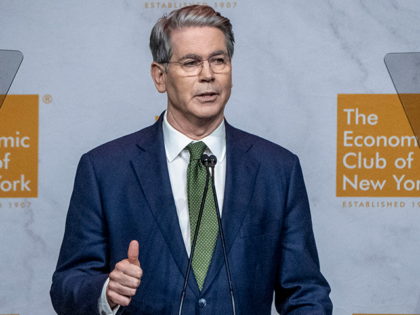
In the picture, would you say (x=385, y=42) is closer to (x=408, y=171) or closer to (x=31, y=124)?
(x=408, y=171)

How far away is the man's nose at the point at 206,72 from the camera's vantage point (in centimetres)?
192

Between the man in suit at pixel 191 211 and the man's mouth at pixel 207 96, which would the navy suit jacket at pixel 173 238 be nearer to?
the man in suit at pixel 191 211

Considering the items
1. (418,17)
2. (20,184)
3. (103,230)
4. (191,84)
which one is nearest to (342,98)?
(418,17)

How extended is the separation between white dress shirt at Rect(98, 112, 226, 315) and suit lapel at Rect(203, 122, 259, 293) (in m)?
0.03

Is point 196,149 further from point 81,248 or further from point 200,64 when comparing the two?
point 81,248

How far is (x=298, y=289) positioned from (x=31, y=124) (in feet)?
4.95

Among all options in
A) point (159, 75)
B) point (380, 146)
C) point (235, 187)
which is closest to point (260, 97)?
point (380, 146)

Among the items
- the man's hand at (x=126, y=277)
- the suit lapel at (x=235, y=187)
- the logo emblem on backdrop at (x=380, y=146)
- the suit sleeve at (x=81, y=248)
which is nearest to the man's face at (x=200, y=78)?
the suit lapel at (x=235, y=187)

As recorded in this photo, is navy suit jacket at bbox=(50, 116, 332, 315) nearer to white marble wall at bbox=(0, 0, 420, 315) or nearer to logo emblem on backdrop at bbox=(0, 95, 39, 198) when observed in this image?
white marble wall at bbox=(0, 0, 420, 315)

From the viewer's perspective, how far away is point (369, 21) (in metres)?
2.67

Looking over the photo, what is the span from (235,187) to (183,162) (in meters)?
0.21

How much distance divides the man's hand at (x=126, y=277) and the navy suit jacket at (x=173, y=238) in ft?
0.87

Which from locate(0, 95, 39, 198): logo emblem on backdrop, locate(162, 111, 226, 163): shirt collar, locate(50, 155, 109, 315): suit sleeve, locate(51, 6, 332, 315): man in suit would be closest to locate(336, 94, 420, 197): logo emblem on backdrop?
locate(51, 6, 332, 315): man in suit

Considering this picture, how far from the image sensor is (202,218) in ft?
6.19
